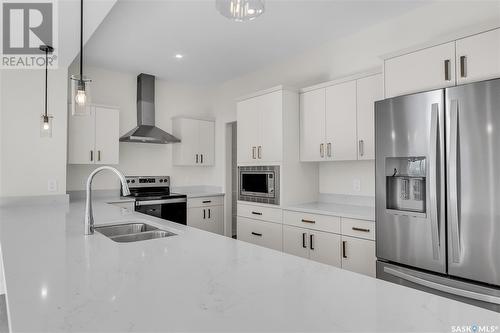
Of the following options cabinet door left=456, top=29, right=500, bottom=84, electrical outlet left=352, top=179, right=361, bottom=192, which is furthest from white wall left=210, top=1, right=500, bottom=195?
cabinet door left=456, top=29, right=500, bottom=84

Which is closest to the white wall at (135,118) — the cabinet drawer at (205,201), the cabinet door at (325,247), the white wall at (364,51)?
the cabinet drawer at (205,201)

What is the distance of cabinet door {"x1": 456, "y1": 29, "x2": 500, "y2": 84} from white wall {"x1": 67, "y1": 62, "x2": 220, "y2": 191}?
11.9ft

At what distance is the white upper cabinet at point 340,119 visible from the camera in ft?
9.64

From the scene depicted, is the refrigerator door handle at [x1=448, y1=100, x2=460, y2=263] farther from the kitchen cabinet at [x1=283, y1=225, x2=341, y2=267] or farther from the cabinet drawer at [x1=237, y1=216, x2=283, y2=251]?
the cabinet drawer at [x1=237, y1=216, x2=283, y2=251]

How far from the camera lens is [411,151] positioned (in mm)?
2127

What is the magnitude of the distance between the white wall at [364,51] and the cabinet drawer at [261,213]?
64cm

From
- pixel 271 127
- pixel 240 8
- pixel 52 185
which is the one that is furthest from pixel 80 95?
pixel 271 127

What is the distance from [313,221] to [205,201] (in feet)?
6.92

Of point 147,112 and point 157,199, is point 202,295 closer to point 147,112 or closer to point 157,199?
point 157,199

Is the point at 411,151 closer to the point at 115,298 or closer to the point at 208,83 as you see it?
the point at 115,298

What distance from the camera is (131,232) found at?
2.20 meters

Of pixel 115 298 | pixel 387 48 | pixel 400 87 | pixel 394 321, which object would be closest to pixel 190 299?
pixel 115 298

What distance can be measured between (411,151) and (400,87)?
1.84ft

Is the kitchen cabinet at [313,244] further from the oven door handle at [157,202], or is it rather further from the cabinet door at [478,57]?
the oven door handle at [157,202]
